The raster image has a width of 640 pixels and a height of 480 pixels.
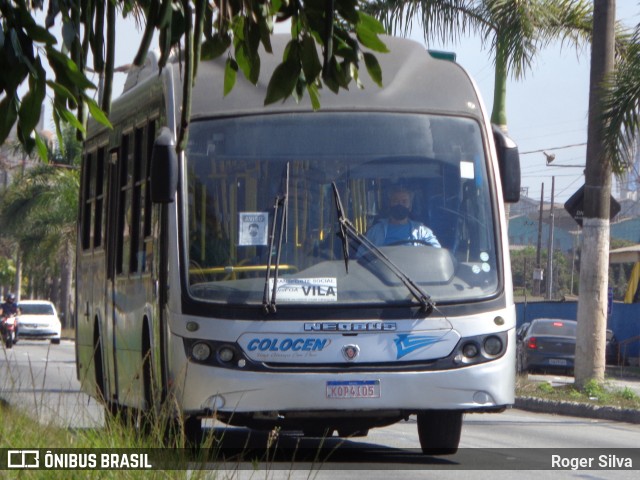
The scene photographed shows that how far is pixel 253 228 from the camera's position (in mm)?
9852

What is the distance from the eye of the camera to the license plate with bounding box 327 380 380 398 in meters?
9.38

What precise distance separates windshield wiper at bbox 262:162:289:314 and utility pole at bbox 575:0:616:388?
8764mm

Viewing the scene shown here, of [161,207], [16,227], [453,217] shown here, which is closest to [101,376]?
[161,207]

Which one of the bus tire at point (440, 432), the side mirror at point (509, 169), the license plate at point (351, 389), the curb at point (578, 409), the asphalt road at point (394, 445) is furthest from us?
the curb at point (578, 409)

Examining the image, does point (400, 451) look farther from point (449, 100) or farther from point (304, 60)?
point (304, 60)

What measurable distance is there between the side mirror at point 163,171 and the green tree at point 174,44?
4.15m

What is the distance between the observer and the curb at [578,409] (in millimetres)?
15875

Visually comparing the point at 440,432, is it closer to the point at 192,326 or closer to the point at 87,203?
the point at 192,326

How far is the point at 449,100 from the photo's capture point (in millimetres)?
10500

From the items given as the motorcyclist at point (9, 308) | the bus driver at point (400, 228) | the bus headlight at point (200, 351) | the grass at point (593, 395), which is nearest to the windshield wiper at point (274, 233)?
the bus headlight at point (200, 351)

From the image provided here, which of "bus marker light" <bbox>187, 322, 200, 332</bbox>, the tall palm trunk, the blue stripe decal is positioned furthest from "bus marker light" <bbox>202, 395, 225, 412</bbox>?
the tall palm trunk

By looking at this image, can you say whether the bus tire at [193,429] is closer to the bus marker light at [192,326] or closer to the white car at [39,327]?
the bus marker light at [192,326]

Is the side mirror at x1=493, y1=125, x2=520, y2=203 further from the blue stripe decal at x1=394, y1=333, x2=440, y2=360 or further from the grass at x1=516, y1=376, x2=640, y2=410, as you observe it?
the grass at x1=516, y1=376, x2=640, y2=410

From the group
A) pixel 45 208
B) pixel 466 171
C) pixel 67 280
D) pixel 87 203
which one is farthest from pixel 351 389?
pixel 67 280
